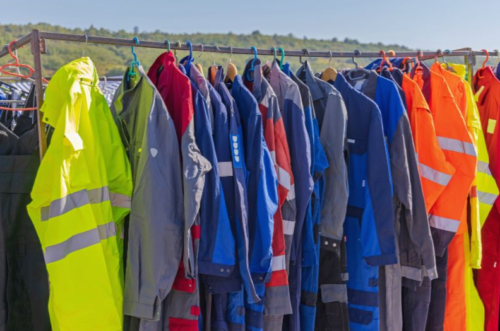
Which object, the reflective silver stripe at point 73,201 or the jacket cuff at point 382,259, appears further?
the jacket cuff at point 382,259

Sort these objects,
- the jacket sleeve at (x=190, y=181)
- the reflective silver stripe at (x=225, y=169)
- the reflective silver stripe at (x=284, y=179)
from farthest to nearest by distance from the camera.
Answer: the reflective silver stripe at (x=284, y=179), the reflective silver stripe at (x=225, y=169), the jacket sleeve at (x=190, y=181)

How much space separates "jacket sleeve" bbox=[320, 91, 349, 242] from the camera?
2.86m

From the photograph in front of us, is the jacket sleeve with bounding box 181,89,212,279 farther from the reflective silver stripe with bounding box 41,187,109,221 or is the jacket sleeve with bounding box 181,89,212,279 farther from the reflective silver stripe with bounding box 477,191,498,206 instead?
the reflective silver stripe with bounding box 477,191,498,206

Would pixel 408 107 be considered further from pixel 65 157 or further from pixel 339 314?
pixel 65 157

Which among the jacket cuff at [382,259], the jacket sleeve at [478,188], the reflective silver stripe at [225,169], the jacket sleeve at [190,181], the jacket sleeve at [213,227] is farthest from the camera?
the jacket sleeve at [478,188]

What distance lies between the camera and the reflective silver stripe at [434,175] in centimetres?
308

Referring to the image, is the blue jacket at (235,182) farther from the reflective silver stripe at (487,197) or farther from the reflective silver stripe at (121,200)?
the reflective silver stripe at (487,197)

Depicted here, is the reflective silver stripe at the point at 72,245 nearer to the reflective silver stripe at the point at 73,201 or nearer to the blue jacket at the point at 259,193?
the reflective silver stripe at the point at 73,201

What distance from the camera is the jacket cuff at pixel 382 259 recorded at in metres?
2.86

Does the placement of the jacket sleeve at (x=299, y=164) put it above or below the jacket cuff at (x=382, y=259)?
above

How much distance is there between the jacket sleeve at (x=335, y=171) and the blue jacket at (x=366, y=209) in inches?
6.3

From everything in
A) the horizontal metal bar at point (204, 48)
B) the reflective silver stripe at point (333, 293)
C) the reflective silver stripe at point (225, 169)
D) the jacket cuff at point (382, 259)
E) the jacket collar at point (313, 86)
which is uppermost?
the horizontal metal bar at point (204, 48)

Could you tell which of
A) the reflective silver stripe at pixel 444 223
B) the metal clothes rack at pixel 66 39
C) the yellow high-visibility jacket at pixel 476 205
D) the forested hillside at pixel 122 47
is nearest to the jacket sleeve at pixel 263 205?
the metal clothes rack at pixel 66 39

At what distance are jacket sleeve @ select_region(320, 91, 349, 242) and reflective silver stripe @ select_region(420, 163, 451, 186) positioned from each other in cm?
58
